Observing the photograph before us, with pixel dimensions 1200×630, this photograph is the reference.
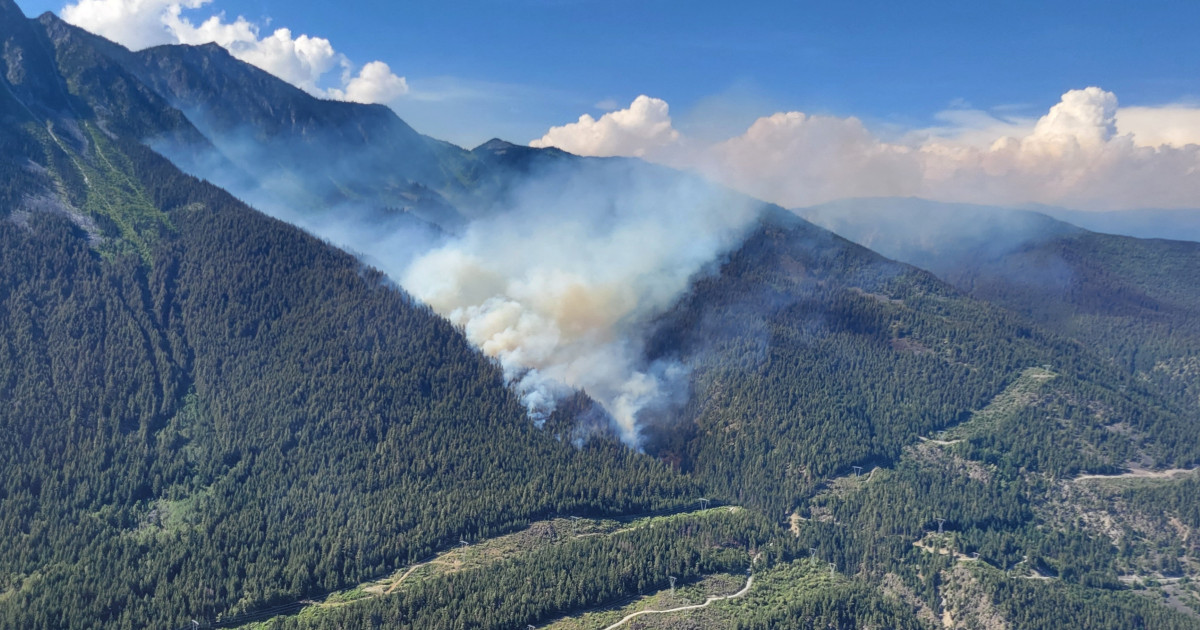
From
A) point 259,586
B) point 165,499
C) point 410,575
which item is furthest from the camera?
point 165,499

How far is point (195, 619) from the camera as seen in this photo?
531 ft

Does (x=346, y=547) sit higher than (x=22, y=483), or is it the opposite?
(x=22, y=483)

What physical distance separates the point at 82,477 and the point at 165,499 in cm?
1785

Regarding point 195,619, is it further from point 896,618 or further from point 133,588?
point 896,618

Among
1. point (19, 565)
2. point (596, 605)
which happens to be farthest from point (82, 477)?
point (596, 605)

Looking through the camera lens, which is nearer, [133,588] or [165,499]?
[133,588]

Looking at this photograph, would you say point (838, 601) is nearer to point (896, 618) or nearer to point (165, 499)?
point (896, 618)

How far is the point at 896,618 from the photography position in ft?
620

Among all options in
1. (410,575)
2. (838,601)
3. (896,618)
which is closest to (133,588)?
(410,575)

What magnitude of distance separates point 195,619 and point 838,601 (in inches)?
5049

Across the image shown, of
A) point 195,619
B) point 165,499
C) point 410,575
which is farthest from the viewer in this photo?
point 165,499

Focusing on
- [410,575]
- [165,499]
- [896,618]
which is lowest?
[896,618]

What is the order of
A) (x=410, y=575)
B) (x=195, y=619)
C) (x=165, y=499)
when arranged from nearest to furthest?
1. (x=195, y=619)
2. (x=410, y=575)
3. (x=165, y=499)

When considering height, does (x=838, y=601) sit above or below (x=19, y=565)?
below
